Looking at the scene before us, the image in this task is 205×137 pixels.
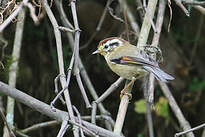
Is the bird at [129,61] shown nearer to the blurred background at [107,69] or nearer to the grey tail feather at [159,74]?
the grey tail feather at [159,74]

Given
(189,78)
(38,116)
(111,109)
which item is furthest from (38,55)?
(189,78)

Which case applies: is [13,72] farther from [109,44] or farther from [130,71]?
[130,71]

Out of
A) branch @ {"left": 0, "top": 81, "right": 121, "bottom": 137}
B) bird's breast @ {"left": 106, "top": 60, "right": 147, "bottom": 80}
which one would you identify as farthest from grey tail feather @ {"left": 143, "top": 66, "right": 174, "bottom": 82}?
branch @ {"left": 0, "top": 81, "right": 121, "bottom": 137}

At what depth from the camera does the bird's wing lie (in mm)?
3291

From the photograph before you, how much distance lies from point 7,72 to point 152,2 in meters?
1.65

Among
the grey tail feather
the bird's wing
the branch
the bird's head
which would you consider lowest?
the branch

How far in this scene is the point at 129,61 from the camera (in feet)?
11.7

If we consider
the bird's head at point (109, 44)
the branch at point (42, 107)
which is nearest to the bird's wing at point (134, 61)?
the bird's head at point (109, 44)

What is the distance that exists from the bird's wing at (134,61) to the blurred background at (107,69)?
48.7 inches

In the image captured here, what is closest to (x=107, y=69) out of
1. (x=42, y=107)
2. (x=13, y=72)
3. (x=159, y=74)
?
(x=13, y=72)

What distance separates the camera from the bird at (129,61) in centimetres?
324

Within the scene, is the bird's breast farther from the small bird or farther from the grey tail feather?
the grey tail feather

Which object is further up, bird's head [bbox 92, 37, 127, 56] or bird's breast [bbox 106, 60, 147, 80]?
bird's head [bbox 92, 37, 127, 56]

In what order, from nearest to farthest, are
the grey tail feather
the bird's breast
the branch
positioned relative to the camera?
the branch < the grey tail feather < the bird's breast
